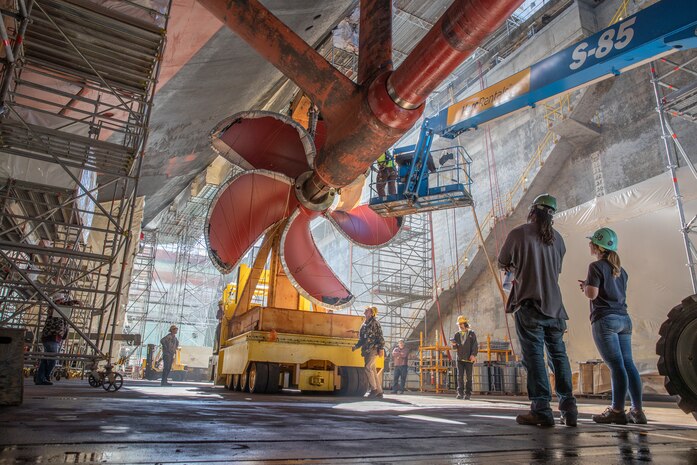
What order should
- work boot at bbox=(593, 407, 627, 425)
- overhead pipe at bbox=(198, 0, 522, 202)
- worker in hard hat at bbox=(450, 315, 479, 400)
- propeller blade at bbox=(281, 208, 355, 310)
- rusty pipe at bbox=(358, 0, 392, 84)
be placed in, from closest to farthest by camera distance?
work boot at bbox=(593, 407, 627, 425) → overhead pipe at bbox=(198, 0, 522, 202) → rusty pipe at bbox=(358, 0, 392, 84) → propeller blade at bbox=(281, 208, 355, 310) → worker in hard hat at bbox=(450, 315, 479, 400)

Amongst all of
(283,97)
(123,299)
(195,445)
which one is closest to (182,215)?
(123,299)

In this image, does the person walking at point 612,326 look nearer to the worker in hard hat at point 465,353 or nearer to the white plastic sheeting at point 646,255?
the worker in hard hat at point 465,353

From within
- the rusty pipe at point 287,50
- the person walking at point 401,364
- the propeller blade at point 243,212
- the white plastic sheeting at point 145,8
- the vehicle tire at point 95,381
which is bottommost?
the vehicle tire at point 95,381

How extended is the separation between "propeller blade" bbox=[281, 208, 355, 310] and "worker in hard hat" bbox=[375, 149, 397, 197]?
201cm

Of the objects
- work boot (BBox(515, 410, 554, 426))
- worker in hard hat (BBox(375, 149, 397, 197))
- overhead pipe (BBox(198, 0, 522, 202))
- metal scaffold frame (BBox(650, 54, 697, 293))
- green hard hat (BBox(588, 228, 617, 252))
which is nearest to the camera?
work boot (BBox(515, 410, 554, 426))

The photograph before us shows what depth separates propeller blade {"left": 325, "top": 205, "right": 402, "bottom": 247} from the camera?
33.4 ft

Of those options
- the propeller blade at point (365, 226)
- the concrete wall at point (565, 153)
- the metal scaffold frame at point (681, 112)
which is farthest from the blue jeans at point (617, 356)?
the concrete wall at point (565, 153)

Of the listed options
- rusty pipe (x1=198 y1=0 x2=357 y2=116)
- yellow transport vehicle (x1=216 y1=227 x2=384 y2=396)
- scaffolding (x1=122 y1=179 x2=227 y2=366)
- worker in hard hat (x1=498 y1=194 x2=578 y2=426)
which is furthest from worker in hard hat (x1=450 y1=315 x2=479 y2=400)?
scaffolding (x1=122 y1=179 x2=227 y2=366)

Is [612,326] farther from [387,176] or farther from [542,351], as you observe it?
[387,176]

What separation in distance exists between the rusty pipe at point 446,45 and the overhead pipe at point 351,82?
0.01 m

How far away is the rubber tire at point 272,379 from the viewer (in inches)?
303

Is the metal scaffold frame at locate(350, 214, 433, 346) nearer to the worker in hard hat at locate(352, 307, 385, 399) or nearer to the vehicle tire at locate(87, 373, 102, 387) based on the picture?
the worker in hard hat at locate(352, 307, 385, 399)

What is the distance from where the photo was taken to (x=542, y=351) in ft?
11.0

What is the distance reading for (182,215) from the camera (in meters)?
26.8
